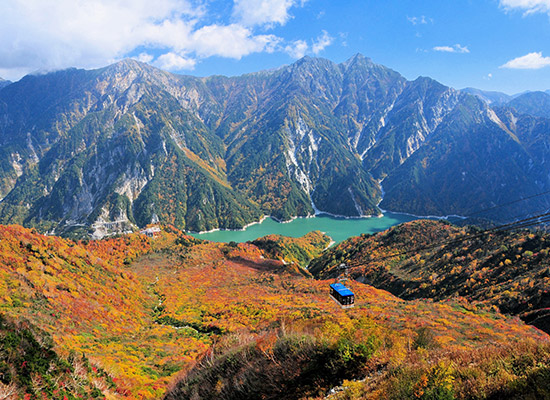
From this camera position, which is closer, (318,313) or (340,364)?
(340,364)

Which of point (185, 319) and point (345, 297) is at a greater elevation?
point (345, 297)

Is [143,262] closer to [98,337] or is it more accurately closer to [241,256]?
[241,256]

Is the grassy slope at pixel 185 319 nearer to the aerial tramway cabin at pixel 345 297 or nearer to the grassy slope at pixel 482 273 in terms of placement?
the aerial tramway cabin at pixel 345 297

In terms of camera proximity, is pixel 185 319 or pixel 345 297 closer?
pixel 345 297

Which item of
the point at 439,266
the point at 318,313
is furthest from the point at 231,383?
the point at 439,266

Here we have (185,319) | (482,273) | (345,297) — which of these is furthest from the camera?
(482,273)

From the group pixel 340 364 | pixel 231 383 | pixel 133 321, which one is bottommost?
pixel 133 321

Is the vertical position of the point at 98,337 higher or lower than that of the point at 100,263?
lower

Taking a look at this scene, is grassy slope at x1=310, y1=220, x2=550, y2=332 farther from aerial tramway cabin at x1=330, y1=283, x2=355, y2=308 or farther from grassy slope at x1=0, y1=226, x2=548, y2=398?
aerial tramway cabin at x1=330, y1=283, x2=355, y2=308

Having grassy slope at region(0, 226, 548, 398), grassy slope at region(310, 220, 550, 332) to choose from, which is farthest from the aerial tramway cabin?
grassy slope at region(310, 220, 550, 332)

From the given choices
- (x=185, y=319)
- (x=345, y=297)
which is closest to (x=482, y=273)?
(x=345, y=297)

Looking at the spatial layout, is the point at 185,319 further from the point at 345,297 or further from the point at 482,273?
the point at 482,273
